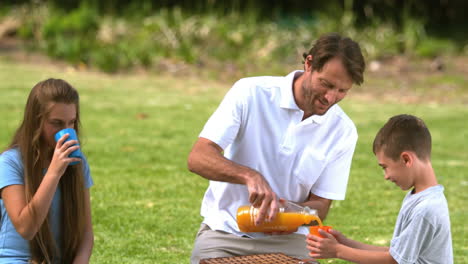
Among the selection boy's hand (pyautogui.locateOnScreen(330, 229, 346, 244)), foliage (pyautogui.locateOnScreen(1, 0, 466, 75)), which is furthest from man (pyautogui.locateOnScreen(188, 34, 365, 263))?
foliage (pyautogui.locateOnScreen(1, 0, 466, 75))

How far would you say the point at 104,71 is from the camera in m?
13.2

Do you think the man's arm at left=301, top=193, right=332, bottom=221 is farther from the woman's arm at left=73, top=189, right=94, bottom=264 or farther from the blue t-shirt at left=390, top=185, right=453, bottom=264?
the woman's arm at left=73, top=189, right=94, bottom=264

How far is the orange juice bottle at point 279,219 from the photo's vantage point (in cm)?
334

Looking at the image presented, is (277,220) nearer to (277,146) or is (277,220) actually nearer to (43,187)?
(277,146)

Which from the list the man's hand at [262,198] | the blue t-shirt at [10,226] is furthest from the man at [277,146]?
the blue t-shirt at [10,226]

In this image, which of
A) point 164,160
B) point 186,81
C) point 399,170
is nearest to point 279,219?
point 399,170

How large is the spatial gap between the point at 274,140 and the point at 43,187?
1074 millimetres

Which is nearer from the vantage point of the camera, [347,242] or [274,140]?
[347,242]

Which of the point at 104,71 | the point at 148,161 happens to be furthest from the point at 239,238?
the point at 104,71

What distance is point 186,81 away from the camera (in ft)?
41.5

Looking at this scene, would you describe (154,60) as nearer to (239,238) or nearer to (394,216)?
(394,216)

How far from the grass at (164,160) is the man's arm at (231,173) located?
1371 millimetres

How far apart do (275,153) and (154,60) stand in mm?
10225

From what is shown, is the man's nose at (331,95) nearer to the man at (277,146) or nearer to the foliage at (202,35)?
the man at (277,146)
